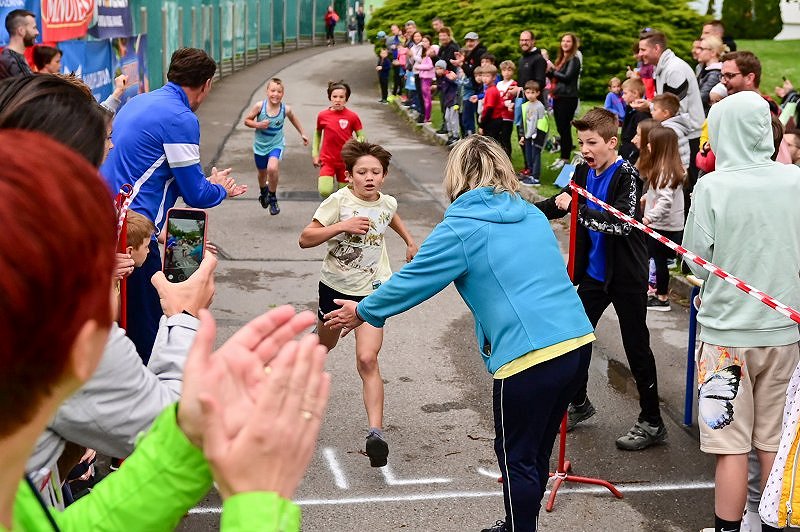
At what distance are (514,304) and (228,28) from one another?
2841 centimetres

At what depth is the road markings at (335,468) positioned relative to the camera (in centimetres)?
573

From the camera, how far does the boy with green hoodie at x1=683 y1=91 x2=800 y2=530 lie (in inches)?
186

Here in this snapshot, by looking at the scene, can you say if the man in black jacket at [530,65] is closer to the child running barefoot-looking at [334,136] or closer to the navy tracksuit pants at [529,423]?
the child running barefoot-looking at [334,136]

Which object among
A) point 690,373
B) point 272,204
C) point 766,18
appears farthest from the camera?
point 766,18

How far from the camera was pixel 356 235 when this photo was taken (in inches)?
250

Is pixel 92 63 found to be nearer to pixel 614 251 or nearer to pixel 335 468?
pixel 335 468

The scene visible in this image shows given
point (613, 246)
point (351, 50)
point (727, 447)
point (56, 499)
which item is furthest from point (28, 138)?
point (351, 50)

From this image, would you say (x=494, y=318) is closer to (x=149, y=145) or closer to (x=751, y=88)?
(x=149, y=145)

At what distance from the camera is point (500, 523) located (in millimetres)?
5086

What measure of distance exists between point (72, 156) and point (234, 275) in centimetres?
900

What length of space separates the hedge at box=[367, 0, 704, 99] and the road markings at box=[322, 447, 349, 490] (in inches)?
666

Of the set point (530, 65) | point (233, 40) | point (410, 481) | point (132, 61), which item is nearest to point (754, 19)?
→ point (233, 40)

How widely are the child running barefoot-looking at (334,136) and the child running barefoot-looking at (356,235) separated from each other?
18.1 feet

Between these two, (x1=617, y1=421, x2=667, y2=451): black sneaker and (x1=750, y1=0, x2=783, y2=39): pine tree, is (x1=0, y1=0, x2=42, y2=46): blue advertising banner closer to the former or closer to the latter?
(x1=617, y1=421, x2=667, y2=451): black sneaker
